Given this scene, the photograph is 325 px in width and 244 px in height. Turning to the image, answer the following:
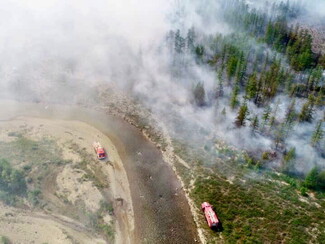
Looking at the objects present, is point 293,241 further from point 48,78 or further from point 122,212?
point 48,78

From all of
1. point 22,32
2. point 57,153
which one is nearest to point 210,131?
point 57,153

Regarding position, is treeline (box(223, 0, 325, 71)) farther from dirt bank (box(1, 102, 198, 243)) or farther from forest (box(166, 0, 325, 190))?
dirt bank (box(1, 102, 198, 243))

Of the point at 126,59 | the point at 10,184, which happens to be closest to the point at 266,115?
the point at 126,59

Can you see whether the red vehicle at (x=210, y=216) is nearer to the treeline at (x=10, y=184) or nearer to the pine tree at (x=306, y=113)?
the treeline at (x=10, y=184)

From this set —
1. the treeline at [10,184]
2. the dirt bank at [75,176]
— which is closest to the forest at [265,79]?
the dirt bank at [75,176]

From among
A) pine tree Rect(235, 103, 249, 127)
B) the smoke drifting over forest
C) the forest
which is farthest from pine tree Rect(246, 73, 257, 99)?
pine tree Rect(235, 103, 249, 127)

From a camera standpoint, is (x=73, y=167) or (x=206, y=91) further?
(x=206, y=91)

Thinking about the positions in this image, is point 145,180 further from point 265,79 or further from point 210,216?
point 265,79
